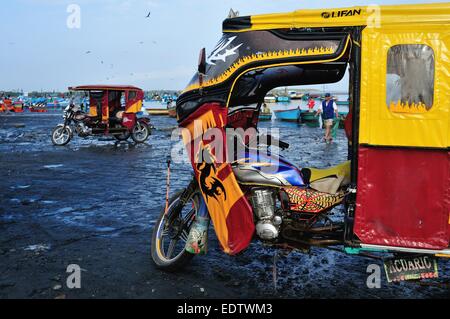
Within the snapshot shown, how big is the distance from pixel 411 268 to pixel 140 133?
16.2 meters

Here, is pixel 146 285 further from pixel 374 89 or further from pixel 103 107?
pixel 103 107

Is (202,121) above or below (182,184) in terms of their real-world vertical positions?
above

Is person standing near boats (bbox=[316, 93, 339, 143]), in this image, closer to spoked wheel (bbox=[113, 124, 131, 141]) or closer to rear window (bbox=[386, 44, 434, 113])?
spoked wheel (bbox=[113, 124, 131, 141])

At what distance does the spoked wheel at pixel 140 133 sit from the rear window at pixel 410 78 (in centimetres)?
1598

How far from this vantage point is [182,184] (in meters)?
9.59

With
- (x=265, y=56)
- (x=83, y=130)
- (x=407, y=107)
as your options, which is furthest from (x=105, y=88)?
(x=407, y=107)

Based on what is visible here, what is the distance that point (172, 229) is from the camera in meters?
5.08

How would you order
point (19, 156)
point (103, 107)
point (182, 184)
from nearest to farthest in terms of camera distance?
1. point (182, 184)
2. point (19, 156)
3. point (103, 107)

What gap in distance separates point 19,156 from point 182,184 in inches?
288

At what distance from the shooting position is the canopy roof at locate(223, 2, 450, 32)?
3.43 m

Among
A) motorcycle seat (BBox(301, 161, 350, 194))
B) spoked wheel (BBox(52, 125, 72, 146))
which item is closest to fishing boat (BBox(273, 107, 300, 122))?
spoked wheel (BBox(52, 125, 72, 146))

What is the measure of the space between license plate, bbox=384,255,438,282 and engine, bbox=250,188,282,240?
1068 mm

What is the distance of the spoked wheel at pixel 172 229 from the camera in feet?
16.0
